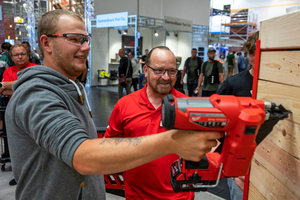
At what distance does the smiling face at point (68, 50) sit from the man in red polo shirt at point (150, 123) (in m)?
0.67

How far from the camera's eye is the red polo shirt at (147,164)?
1.73 metres

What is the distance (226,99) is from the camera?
889 mm

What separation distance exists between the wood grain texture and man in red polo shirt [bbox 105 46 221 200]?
45 centimetres

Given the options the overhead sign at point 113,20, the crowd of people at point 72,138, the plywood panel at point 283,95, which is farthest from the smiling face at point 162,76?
the overhead sign at point 113,20

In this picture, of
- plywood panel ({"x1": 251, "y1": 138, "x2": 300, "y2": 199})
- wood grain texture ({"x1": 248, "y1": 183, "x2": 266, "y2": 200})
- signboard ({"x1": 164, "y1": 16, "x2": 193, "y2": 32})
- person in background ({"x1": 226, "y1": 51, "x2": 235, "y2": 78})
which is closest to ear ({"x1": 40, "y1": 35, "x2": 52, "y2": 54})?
plywood panel ({"x1": 251, "y1": 138, "x2": 300, "y2": 199})

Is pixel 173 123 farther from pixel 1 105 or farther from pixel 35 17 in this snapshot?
pixel 35 17

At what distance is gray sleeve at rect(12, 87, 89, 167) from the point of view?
0.88 meters

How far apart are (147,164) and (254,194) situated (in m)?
0.73

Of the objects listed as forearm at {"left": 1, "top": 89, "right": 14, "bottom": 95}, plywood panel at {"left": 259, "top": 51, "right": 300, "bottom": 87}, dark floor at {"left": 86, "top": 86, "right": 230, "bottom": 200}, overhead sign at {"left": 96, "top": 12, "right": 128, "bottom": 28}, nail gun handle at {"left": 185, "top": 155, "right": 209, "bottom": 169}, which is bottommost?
dark floor at {"left": 86, "top": 86, "right": 230, "bottom": 200}

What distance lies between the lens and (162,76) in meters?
2.07

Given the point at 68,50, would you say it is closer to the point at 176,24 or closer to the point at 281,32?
the point at 281,32

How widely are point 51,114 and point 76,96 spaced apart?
15.8 inches

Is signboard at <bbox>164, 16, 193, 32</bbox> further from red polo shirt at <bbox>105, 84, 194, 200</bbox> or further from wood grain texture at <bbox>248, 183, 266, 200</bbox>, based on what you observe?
wood grain texture at <bbox>248, 183, 266, 200</bbox>

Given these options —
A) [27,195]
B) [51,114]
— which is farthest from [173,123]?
[27,195]
